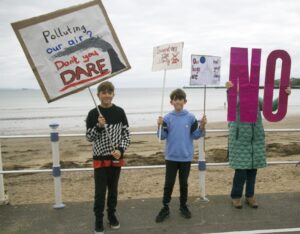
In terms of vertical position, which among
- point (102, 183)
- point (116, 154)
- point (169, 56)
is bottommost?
point (102, 183)

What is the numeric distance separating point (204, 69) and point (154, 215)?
2121mm

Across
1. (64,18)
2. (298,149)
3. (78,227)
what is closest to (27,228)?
(78,227)

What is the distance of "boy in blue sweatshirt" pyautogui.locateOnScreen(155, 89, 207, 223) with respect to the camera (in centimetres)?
469

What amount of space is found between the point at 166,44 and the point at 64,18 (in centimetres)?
147

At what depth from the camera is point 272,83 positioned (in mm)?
5109

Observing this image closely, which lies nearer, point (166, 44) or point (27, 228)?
point (27, 228)

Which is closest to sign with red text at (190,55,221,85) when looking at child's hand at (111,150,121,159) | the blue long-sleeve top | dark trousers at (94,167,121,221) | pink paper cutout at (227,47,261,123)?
pink paper cutout at (227,47,261,123)

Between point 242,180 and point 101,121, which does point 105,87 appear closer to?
point 101,121

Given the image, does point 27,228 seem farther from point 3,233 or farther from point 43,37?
point 43,37

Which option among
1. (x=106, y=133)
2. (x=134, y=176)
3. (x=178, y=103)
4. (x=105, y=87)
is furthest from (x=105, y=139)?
(x=134, y=176)

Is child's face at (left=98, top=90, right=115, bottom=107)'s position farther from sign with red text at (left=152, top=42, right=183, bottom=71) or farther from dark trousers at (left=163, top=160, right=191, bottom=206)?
dark trousers at (left=163, top=160, right=191, bottom=206)

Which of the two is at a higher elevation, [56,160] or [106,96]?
[106,96]

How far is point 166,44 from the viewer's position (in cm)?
504

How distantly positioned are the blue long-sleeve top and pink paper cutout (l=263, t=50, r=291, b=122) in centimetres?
106
